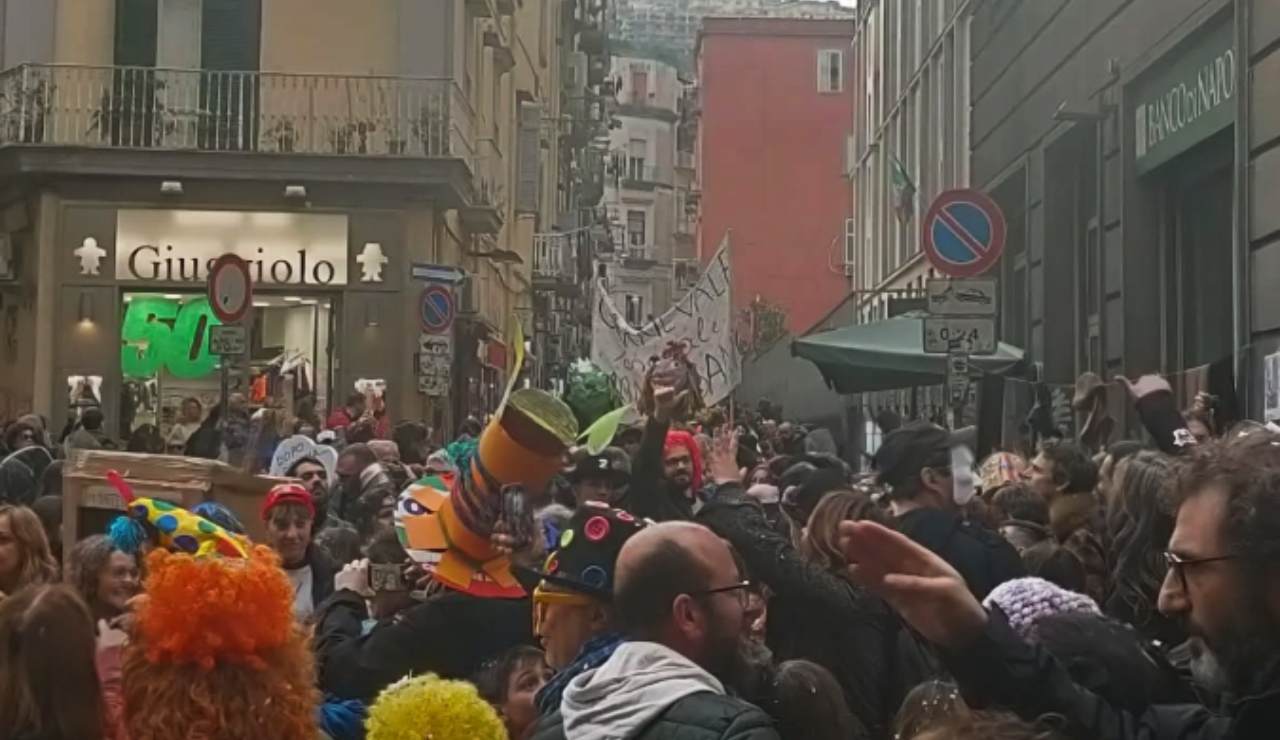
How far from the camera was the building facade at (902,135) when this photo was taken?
3388 centimetres

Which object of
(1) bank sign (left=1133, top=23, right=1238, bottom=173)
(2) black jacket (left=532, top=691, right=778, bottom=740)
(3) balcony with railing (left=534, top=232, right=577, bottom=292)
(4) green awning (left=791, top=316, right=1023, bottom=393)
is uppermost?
(3) balcony with railing (left=534, top=232, right=577, bottom=292)

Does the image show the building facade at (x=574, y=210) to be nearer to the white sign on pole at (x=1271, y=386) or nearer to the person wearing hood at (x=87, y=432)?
the person wearing hood at (x=87, y=432)

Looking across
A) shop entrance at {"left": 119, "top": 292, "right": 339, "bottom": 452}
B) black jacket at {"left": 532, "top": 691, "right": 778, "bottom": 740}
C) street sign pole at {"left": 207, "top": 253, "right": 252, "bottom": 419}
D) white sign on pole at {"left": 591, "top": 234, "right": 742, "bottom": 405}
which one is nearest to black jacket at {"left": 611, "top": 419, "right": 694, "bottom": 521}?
black jacket at {"left": 532, "top": 691, "right": 778, "bottom": 740}

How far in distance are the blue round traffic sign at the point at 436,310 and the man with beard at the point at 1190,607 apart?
616 inches

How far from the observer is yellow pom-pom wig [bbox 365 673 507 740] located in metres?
4.22

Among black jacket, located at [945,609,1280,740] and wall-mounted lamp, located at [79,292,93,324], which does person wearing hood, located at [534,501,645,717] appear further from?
wall-mounted lamp, located at [79,292,93,324]

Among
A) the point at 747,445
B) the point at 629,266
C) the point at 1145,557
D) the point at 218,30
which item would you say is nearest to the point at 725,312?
the point at 747,445

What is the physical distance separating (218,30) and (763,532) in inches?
851

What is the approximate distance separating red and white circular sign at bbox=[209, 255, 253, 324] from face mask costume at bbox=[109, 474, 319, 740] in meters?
11.2

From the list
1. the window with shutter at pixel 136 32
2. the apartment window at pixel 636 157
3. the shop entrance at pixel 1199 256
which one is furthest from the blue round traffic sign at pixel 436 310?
the apartment window at pixel 636 157

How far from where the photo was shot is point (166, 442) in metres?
22.0

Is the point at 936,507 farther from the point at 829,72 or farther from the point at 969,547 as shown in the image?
the point at 829,72

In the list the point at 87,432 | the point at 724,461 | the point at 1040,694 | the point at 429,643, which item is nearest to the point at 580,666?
the point at 1040,694

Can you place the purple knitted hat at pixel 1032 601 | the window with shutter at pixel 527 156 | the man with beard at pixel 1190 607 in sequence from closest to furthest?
1. the man with beard at pixel 1190 607
2. the purple knitted hat at pixel 1032 601
3. the window with shutter at pixel 527 156
